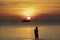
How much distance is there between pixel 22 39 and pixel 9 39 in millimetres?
537

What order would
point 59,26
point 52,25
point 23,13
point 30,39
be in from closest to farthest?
point 30,39
point 23,13
point 59,26
point 52,25

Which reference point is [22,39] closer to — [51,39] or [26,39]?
[26,39]

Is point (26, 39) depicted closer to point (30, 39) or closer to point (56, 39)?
point (30, 39)

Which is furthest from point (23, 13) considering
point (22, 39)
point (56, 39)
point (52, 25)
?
point (52, 25)

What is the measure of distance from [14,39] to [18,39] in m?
0.19

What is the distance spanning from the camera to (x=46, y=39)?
9.85 meters

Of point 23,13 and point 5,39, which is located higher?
point 23,13

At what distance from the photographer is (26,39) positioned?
9758 mm

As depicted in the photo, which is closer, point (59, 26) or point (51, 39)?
point (51, 39)

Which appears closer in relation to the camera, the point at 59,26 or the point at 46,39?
the point at 46,39

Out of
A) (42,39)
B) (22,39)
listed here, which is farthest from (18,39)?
(42,39)

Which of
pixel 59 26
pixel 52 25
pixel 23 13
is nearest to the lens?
pixel 23 13

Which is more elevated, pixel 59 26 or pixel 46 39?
pixel 59 26

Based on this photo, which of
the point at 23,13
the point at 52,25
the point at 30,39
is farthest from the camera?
the point at 52,25
